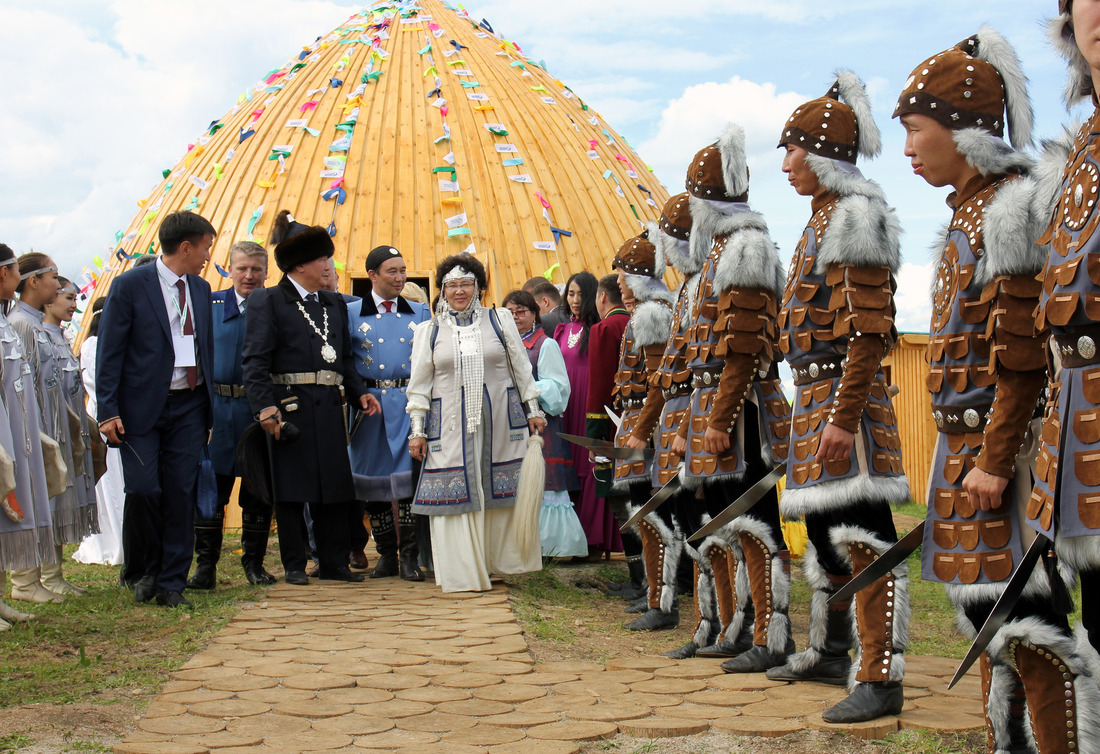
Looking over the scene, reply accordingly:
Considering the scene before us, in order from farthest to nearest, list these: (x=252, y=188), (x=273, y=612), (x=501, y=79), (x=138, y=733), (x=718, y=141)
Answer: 1. (x=501, y=79)
2. (x=252, y=188)
3. (x=273, y=612)
4. (x=718, y=141)
5. (x=138, y=733)

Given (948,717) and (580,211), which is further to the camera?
(580,211)

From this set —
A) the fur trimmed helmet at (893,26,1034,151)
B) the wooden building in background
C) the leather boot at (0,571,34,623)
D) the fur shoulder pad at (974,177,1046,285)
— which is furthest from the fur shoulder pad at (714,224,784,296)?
the wooden building in background

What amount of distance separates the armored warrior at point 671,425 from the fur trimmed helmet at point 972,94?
1.68 meters

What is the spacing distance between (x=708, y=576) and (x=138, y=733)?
2.42 metres

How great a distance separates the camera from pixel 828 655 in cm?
385

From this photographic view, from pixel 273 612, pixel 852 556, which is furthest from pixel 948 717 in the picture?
pixel 273 612

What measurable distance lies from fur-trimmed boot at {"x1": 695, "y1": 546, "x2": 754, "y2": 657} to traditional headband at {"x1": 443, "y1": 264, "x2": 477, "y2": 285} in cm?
256

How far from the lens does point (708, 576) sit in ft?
15.4

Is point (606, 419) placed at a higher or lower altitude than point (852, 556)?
higher

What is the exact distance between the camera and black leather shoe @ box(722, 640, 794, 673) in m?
4.10

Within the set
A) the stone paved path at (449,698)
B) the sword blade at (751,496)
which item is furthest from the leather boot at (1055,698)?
the sword blade at (751,496)

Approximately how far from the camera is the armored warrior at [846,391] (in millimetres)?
3445

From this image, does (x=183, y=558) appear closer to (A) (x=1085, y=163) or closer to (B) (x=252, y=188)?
(A) (x=1085, y=163)

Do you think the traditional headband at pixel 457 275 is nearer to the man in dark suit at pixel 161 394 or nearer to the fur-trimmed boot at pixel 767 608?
the man in dark suit at pixel 161 394
